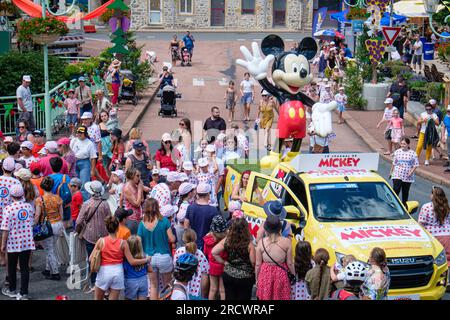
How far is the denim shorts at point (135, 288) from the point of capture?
404 inches

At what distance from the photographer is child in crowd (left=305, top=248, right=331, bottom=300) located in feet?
31.1

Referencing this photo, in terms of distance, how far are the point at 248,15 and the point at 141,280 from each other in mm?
50589

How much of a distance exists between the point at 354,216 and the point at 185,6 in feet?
159

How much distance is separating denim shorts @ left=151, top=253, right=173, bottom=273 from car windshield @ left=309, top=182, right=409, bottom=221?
7.65 ft

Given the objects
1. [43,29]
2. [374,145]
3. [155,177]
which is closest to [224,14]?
[374,145]

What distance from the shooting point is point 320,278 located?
31.2ft

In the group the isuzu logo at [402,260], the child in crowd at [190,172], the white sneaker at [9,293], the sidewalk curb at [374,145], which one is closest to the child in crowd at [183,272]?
the isuzu logo at [402,260]

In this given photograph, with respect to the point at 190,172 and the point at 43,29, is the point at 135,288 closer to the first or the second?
the point at 190,172

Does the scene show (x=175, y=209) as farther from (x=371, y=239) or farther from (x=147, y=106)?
(x=147, y=106)

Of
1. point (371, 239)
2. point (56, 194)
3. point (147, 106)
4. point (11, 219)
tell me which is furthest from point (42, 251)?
point (147, 106)

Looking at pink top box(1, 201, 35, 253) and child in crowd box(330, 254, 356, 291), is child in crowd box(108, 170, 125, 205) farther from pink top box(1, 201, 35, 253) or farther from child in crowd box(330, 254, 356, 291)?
child in crowd box(330, 254, 356, 291)

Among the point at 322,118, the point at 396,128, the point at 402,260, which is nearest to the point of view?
the point at 402,260

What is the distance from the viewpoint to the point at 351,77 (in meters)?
30.2

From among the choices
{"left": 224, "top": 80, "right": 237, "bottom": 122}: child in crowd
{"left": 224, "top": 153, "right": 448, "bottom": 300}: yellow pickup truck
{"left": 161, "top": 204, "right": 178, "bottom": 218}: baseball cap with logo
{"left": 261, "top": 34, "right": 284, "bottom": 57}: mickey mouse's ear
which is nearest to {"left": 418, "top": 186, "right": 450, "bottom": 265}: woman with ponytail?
{"left": 224, "top": 153, "right": 448, "bottom": 300}: yellow pickup truck
